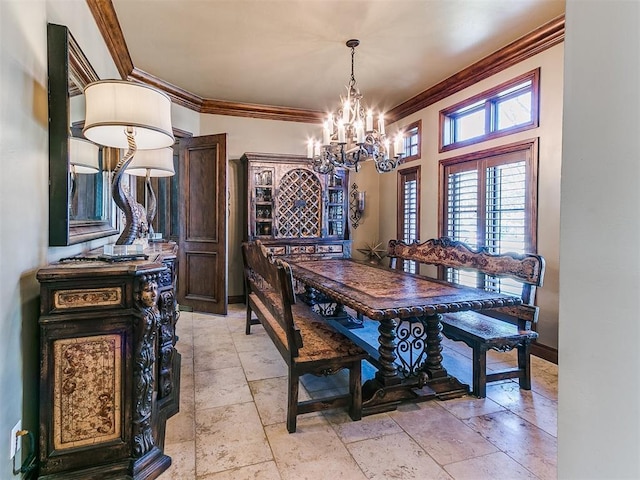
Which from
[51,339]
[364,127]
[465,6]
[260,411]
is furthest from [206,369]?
[465,6]

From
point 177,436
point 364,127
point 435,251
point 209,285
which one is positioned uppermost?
point 364,127

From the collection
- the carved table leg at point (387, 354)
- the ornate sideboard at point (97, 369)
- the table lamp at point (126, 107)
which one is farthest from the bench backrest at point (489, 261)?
the table lamp at point (126, 107)

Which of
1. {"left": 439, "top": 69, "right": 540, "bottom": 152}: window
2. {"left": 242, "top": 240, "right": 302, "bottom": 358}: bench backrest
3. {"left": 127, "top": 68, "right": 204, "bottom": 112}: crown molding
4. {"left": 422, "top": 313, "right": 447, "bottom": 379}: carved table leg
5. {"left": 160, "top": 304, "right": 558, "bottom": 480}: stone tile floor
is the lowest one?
{"left": 160, "top": 304, "right": 558, "bottom": 480}: stone tile floor

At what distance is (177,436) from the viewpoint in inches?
79.2

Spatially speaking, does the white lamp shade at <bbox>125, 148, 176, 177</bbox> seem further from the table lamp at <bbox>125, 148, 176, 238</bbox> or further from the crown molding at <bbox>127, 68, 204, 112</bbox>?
the crown molding at <bbox>127, 68, 204, 112</bbox>

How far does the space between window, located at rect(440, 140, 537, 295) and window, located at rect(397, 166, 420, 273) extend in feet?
1.69

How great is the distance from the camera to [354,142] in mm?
3072

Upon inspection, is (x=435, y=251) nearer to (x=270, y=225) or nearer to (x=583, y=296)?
(x=270, y=225)

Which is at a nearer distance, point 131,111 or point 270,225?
point 131,111

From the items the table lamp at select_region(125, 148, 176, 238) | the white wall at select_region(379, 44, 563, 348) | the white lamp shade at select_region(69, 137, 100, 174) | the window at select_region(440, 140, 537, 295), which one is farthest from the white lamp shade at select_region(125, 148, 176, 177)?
the white wall at select_region(379, 44, 563, 348)

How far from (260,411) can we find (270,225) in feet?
10.5

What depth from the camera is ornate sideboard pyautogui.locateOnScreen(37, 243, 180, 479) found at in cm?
152

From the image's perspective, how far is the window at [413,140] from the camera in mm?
4930

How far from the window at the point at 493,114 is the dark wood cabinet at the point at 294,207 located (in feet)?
5.45
